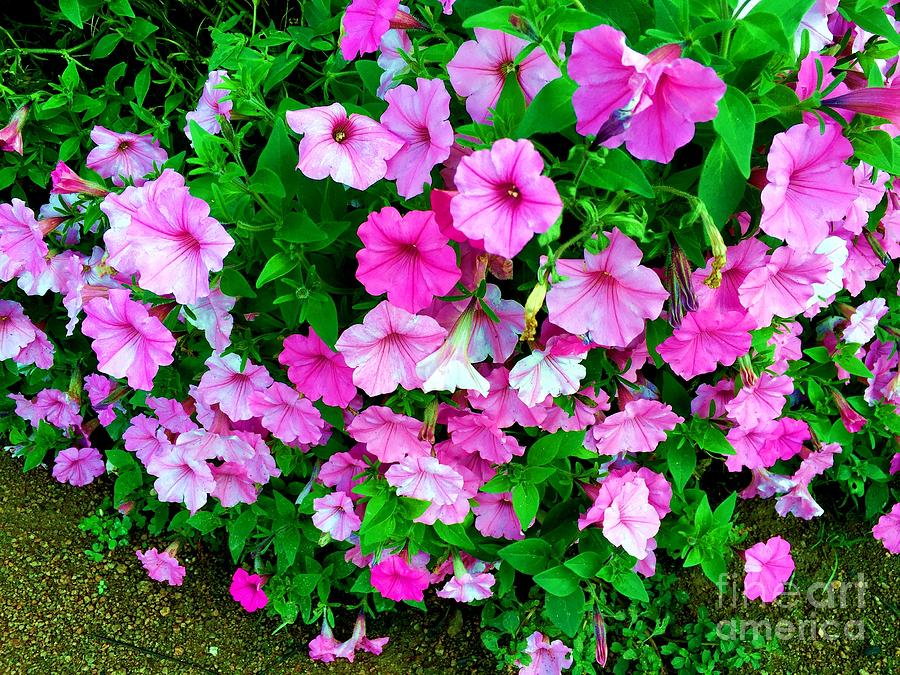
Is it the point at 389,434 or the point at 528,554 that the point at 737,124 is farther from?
the point at 528,554

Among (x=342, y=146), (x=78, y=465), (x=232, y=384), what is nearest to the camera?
(x=342, y=146)

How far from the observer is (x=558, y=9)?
3.88ft

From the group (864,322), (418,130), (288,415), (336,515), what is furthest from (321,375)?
(864,322)

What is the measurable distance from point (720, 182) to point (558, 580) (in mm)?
1127

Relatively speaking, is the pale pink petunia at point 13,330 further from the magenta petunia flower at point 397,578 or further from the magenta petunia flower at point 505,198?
the magenta petunia flower at point 505,198

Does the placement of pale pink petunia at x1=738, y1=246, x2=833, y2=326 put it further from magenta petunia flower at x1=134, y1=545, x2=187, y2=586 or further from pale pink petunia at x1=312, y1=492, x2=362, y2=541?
magenta petunia flower at x1=134, y1=545, x2=187, y2=586

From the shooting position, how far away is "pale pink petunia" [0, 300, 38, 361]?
216 centimetres

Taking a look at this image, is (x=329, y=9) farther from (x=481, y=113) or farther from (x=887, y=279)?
(x=887, y=279)

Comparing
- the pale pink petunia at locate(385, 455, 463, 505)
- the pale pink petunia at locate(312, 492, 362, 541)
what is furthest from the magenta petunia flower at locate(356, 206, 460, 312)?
the pale pink petunia at locate(312, 492, 362, 541)

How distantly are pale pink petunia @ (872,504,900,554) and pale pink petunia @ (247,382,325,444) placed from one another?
192cm

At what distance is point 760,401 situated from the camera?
71.6 inches

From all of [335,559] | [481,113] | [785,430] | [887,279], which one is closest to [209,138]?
[481,113]

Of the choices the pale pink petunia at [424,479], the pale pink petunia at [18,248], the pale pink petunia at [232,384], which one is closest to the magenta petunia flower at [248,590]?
the pale pink petunia at [232,384]

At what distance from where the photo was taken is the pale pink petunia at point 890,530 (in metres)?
2.41
